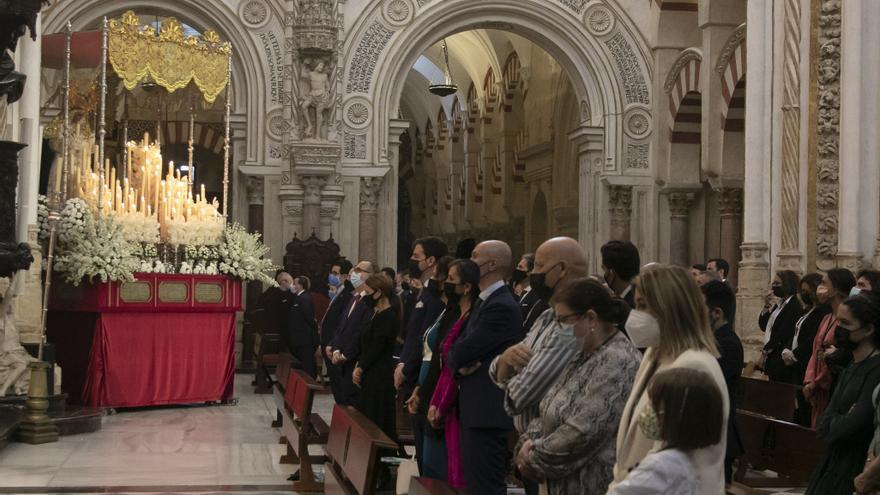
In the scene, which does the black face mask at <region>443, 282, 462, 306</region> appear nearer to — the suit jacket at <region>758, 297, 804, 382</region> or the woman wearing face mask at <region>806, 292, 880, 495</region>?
the woman wearing face mask at <region>806, 292, 880, 495</region>

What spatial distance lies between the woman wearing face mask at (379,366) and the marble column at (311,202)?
952 centimetres

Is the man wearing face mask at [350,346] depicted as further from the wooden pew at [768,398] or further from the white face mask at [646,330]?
the white face mask at [646,330]

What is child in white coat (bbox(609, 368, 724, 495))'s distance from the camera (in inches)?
126

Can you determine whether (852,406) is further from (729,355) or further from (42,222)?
(42,222)

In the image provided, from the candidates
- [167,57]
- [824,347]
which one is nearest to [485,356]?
[824,347]

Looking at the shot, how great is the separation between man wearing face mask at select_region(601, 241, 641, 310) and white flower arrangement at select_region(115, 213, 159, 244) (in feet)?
25.6

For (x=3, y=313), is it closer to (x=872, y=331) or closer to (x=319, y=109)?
(x=872, y=331)

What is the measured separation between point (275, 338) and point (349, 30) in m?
5.18

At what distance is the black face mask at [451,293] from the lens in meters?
6.29

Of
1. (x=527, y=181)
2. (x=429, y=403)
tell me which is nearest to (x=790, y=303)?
(x=429, y=403)

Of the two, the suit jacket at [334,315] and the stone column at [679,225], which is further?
the stone column at [679,225]

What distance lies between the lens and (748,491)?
454 cm

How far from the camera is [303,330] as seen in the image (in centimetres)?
1368

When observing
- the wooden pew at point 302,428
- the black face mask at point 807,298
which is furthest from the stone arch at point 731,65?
the wooden pew at point 302,428
